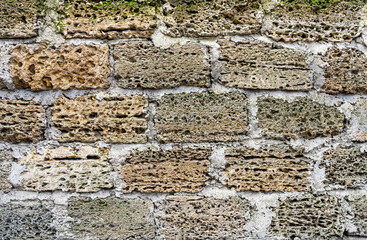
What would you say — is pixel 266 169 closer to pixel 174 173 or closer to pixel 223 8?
pixel 174 173

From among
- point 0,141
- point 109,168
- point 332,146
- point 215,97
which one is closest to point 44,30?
point 0,141

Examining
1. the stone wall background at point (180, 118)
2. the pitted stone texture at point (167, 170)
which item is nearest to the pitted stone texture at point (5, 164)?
the stone wall background at point (180, 118)

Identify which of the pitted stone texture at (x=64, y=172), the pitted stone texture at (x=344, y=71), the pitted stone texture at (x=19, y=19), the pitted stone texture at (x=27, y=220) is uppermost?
the pitted stone texture at (x=19, y=19)

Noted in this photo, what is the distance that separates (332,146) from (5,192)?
3.67 ft

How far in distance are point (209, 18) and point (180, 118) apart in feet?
1.15

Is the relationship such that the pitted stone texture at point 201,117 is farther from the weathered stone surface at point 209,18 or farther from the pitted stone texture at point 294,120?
the weathered stone surface at point 209,18

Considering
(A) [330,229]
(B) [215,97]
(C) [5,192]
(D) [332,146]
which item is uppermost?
(B) [215,97]

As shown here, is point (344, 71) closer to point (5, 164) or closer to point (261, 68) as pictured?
point (261, 68)

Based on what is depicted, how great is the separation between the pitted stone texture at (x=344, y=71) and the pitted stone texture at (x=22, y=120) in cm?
96

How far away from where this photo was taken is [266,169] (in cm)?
119

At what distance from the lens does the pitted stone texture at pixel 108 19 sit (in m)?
1.17

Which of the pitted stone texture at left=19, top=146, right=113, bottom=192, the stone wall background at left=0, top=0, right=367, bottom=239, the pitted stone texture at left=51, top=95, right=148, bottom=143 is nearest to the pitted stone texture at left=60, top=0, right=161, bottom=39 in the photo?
the stone wall background at left=0, top=0, right=367, bottom=239

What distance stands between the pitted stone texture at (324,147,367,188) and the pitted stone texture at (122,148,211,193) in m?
0.42

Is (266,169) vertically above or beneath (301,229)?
above
